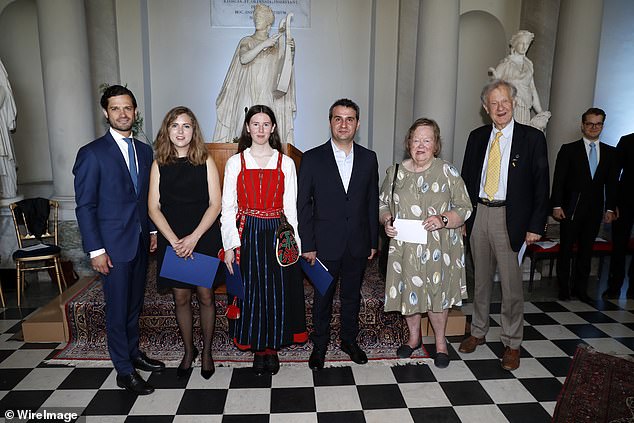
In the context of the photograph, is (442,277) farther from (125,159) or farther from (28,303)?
(28,303)

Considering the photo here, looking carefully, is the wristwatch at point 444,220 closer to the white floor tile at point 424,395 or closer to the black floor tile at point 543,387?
the white floor tile at point 424,395

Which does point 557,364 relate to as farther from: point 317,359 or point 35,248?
point 35,248

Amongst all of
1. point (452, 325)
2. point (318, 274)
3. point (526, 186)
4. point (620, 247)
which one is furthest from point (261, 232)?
point (620, 247)

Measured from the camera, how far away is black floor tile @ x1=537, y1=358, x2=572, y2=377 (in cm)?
313

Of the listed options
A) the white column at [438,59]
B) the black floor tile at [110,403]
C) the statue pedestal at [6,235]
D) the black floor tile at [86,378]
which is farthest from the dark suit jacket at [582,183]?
the statue pedestal at [6,235]

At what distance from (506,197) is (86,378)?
9.44 ft

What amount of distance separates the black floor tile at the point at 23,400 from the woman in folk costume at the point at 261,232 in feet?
3.76

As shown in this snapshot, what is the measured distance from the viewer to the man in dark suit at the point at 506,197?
298 centimetres

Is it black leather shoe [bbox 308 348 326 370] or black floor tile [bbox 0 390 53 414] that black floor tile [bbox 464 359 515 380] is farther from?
black floor tile [bbox 0 390 53 414]

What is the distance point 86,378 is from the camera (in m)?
3.02

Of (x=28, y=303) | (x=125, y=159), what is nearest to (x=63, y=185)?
(x=28, y=303)

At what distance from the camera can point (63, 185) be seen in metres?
5.06

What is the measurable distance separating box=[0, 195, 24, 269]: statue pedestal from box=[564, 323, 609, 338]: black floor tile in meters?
5.38

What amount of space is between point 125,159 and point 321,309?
1462 mm
